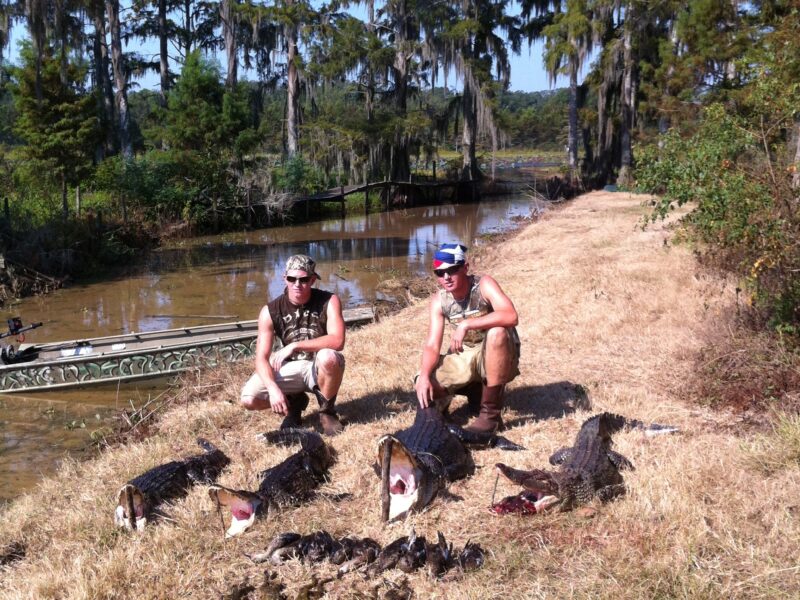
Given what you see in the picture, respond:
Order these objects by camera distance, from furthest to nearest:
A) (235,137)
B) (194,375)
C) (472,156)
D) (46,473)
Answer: (472,156)
(235,137)
(194,375)
(46,473)

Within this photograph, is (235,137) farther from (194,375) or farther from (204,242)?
(194,375)

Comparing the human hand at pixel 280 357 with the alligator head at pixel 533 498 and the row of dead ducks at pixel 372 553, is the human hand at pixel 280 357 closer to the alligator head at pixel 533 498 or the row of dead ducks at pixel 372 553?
the row of dead ducks at pixel 372 553

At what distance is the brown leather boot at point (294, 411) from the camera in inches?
209

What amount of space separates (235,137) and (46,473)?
66.7 feet

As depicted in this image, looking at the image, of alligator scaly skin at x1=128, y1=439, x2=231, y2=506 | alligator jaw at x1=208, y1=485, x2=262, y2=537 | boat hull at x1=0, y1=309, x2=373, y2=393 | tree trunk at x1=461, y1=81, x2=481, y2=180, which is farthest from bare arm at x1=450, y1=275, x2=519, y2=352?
tree trunk at x1=461, y1=81, x2=481, y2=180

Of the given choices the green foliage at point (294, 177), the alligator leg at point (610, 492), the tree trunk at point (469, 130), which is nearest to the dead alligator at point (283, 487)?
the alligator leg at point (610, 492)

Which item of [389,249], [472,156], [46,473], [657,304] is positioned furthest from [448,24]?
[46,473]

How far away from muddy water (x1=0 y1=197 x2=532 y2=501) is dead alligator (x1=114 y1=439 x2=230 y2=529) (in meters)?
2.49

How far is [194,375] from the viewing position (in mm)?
7949

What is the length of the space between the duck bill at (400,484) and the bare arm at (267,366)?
1318 mm

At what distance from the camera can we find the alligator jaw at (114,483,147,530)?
389cm

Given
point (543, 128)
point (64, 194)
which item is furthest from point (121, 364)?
point (543, 128)

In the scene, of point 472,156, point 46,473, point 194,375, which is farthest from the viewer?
point 472,156

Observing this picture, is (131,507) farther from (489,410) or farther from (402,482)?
(489,410)
